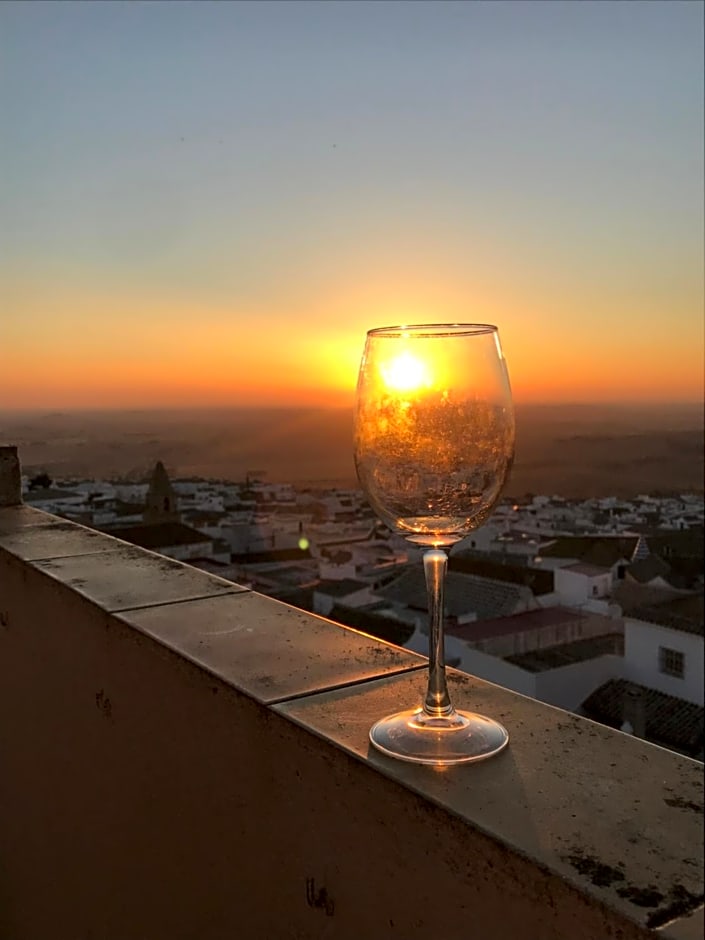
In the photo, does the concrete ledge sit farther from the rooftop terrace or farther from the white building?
the white building

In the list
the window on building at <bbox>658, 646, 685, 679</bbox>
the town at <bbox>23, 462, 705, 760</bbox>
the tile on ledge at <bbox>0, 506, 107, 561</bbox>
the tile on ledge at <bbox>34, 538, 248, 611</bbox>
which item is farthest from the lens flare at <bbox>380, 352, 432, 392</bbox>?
the window on building at <bbox>658, 646, 685, 679</bbox>

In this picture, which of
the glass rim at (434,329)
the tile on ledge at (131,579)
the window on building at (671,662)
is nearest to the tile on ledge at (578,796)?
the glass rim at (434,329)

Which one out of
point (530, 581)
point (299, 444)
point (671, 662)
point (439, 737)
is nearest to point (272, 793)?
point (439, 737)

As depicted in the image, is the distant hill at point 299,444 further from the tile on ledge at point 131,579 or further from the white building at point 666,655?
the white building at point 666,655

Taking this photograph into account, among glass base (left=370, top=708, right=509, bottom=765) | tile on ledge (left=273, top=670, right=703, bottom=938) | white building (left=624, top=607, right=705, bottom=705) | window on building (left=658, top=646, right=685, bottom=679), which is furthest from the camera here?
window on building (left=658, top=646, right=685, bottom=679)

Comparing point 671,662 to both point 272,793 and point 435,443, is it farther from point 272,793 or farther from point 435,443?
point 435,443

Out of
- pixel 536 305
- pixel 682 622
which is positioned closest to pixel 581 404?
pixel 536 305
